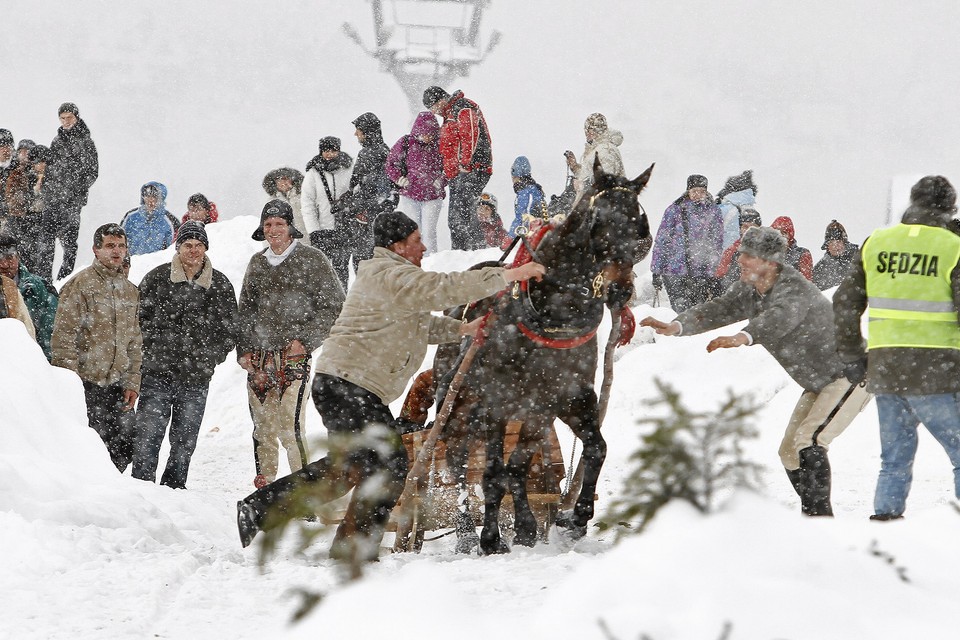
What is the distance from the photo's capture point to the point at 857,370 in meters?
5.97

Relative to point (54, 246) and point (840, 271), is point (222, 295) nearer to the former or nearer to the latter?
point (54, 246)

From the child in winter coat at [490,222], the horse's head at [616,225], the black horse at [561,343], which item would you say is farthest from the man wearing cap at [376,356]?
the child in winter coat at [490,222]

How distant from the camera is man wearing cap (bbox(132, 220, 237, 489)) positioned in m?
8.63

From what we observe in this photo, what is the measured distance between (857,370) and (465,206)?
325 inches

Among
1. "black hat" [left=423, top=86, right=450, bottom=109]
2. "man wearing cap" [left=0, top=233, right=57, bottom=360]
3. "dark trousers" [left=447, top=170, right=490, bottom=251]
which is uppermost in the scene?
"black hat" [left=423, top=86, right=450, bottom=109]

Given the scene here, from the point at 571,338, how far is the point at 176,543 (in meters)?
2.72

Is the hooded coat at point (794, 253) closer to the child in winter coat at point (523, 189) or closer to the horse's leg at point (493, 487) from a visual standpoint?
the child in winter coat at point (523, 189)

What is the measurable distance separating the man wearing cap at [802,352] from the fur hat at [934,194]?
155 centimetres

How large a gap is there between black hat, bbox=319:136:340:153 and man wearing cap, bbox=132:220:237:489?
3.88m

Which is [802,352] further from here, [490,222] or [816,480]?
[490,222]

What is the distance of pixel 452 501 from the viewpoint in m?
6.70

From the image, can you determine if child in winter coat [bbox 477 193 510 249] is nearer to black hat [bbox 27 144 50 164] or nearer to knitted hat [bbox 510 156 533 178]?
knitted hat [bbox 510 156 533 178]

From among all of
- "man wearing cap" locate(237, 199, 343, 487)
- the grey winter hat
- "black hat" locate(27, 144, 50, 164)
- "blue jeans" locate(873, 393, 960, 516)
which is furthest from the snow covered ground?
"black hat" locate(27, 144, 50, 164)

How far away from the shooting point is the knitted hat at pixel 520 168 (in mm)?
14766
